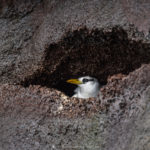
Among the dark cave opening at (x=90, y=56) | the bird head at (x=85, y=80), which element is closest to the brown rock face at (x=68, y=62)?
the dark cave opening at (x=90, y=56)

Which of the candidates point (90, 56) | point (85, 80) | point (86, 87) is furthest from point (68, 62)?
point (86, 87)

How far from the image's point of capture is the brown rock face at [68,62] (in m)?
1.75

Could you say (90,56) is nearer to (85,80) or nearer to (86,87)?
(85,80)

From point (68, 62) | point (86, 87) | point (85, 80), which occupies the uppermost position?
point (68, 62)

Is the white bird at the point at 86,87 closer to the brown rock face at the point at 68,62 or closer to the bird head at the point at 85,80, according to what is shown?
the bird head at the point at 85,80

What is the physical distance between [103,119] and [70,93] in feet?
4.18

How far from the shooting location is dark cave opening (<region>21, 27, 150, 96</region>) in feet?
6.68

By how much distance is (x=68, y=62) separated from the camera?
7.72 feet

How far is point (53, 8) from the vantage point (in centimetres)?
202

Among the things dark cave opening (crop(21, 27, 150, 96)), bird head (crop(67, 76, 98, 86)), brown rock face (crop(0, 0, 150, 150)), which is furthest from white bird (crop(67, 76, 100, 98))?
brown rock face (crop(0, 0, 150, 150))

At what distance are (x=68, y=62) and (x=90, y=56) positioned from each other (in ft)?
0.56

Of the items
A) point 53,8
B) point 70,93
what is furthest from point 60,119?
point 70,93

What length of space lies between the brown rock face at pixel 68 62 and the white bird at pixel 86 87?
39 centimetres

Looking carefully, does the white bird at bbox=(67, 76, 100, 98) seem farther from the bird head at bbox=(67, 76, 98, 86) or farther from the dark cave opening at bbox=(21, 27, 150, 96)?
the dark cave opening at bbox=(21, 27, 150, 96)
